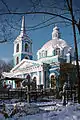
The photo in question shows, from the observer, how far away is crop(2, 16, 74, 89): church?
43066 mm

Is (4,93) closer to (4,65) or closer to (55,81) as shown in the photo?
(55,81)

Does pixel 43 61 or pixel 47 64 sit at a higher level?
pixel 43 61

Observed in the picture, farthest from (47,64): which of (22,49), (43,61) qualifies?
(22,49)

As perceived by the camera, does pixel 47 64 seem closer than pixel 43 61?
Yes

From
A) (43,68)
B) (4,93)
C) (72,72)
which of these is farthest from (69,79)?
(4,93)

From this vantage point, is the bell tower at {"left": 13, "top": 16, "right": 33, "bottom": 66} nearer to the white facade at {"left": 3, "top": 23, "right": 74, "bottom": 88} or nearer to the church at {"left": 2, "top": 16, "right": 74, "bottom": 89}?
the church at {"left": 2, "top": 16, "right": 74, "bottom": 89}

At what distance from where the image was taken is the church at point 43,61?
43.1 m

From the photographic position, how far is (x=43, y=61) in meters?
49.2

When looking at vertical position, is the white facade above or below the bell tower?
below

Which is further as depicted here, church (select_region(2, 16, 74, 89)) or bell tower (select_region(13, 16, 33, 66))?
bell tower (select_region(13, 16, 33, 66))

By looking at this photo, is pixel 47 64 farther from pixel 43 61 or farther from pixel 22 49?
pixel 22 49

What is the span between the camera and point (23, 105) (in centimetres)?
875

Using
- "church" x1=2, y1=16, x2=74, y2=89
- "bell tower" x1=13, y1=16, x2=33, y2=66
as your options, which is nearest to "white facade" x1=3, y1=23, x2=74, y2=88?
"church" x1=2, y1=16, x2=74, y2=89

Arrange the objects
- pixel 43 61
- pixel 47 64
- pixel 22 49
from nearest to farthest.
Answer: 1. pixel 47 64
2. pixel 43 61
3. pixel 22 49
